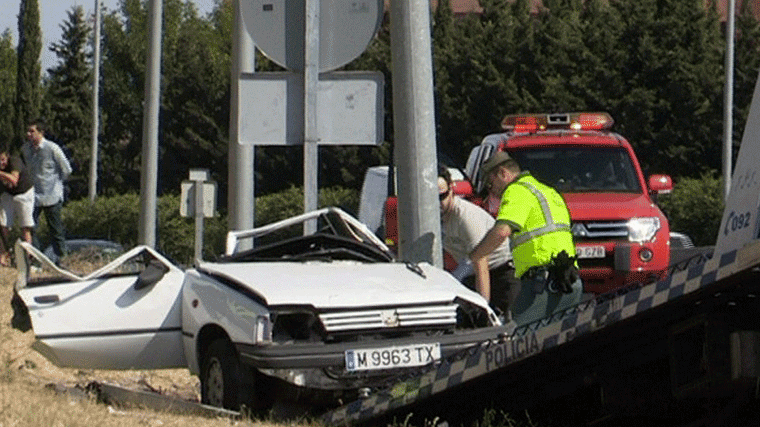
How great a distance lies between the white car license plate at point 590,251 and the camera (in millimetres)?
17500

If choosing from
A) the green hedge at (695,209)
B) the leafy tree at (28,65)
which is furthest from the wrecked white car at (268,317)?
the leafy tree at (28,65)

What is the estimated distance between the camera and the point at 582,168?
18484 millimetres

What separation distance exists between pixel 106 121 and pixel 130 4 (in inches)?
497

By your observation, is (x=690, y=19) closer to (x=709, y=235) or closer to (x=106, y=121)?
(x=709, y=235)

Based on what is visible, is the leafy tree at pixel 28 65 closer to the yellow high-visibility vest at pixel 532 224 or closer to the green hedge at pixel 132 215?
the green hedge at pixel 132 215

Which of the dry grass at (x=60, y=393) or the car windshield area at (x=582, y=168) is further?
the car windshield area at (x=582, y=168)

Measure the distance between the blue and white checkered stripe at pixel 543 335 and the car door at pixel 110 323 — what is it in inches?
50.0

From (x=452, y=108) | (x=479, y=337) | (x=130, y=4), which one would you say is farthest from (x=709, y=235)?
(x=130, y=4)

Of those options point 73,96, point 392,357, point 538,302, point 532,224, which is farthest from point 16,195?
point 73,96

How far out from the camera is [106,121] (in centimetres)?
7544

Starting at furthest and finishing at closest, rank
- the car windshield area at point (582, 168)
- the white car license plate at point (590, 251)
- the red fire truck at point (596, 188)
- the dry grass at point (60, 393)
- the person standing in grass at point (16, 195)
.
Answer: the person standing in grass at point (16, 195) < the car windshield area at point (582, 168) < the red fire truck at point (596, 188) < the white car license plate at point (590, 251) < the dry grass at point (60, 393)

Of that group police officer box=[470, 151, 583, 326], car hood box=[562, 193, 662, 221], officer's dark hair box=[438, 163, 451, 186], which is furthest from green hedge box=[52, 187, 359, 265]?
police officer box=[470, 151, 583, 326]

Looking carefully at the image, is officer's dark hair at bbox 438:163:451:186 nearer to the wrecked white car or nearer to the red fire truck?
the wrecked white car

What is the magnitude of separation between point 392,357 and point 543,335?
47.6 inches
